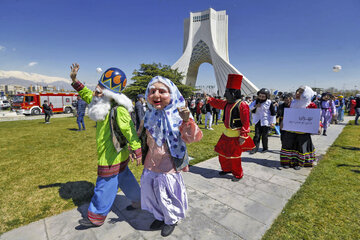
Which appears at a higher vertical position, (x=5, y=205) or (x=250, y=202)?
(x=250, y=202)

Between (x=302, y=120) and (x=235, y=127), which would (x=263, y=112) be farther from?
(x=235, y=127)

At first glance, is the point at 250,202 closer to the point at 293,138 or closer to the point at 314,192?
the point at 314,192

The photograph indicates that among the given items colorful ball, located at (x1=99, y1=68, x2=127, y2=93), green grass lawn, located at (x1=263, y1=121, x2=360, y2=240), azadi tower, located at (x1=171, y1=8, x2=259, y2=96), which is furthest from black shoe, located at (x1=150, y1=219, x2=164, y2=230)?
azadi tower, located at (x1=171, y1=8, x2=259, y2=96)

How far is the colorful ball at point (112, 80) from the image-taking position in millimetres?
2219

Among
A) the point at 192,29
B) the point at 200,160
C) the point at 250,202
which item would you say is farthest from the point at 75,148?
the point at 192,29

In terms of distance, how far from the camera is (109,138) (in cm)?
216

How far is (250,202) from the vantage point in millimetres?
2738

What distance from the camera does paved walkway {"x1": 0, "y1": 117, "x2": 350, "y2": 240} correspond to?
208cm

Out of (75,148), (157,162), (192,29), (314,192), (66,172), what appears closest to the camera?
(157,162)

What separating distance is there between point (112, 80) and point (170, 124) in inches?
37.9

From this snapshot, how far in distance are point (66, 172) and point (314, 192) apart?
4966 millimetres

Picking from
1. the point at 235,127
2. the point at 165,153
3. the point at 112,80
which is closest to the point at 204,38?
the point at 235,127

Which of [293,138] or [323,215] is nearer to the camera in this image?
[323,215]

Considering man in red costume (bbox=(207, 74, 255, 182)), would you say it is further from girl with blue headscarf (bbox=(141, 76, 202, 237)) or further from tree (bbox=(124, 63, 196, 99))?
tree (bbox=(124, 63, 196, 99))
